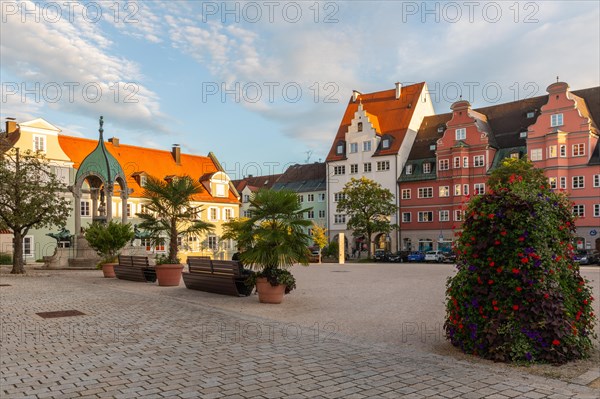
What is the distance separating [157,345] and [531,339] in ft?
17.3

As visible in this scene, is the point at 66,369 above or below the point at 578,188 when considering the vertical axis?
below

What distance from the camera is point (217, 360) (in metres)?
6.80

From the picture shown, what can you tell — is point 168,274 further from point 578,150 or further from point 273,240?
point 578,150

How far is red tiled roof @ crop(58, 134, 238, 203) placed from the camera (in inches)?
2019

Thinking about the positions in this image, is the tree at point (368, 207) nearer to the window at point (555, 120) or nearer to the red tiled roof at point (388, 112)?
the red tiled roof at point (388, 112)

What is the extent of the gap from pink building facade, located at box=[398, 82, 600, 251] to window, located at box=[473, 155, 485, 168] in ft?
0.34

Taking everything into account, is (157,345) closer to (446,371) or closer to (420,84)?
(446,371)

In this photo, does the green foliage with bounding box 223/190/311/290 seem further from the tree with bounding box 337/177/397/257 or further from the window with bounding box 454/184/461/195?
the window with bounding box 454/184/461/195

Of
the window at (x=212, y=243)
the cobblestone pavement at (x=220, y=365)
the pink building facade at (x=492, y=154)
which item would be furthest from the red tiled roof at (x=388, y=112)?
the cobblestone pavement at (x=220, y=365)

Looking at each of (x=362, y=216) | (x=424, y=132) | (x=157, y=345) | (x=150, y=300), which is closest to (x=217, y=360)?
(x=157, y=345)

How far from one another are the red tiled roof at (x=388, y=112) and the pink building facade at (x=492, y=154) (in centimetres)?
264

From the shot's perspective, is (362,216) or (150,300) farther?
(362,216)

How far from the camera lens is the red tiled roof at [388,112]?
63.8 metres

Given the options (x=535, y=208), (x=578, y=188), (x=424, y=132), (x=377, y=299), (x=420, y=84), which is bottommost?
(x=377, y=299)
